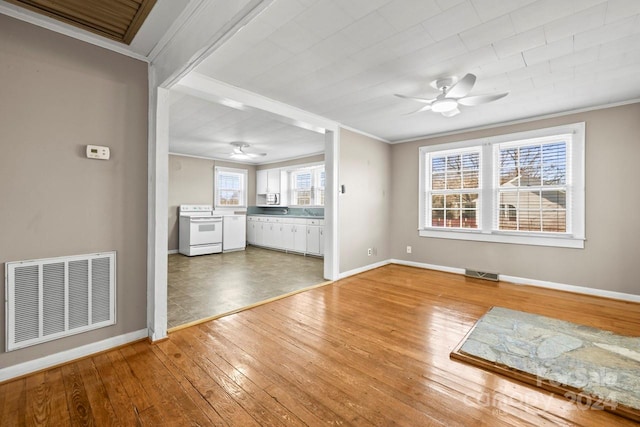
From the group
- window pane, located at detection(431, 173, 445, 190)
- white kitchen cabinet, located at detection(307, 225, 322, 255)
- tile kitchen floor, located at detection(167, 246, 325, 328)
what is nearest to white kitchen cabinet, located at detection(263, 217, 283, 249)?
tile kitchen floor, located at detection(167, 246, 325, 328)

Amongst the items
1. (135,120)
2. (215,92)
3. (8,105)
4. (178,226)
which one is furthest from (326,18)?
(178,226)

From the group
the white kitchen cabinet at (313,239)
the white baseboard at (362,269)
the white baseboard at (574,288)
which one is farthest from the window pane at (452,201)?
the white kitchen cabinet at (313,239)

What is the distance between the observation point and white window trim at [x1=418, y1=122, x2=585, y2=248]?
3664 millimetres

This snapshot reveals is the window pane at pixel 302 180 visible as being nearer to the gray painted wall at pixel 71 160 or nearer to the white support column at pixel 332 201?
the white support column at pixel 332 201

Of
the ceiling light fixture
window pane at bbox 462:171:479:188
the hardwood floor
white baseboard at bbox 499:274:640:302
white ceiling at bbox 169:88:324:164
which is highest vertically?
white ceiling at bbox 169:88:324:164

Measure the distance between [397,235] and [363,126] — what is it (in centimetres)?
228

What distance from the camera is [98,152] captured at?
6.96 ft

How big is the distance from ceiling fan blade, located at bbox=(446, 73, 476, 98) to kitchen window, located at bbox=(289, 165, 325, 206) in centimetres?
447

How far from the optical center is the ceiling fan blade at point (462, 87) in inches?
91.9

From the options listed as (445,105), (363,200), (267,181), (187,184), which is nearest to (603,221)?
(445,105)

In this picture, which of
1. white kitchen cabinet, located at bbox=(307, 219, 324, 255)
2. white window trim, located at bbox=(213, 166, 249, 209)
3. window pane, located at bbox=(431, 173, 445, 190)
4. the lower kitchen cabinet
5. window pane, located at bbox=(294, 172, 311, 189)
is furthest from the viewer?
white window trim, located at bbox=(213, 166, 249, 209)

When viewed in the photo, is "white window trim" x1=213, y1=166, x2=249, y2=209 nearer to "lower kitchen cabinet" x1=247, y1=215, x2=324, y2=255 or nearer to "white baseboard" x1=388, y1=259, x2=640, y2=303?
"lower kitchen cabinet" x1=247, y1=215, x2=324, y2=255

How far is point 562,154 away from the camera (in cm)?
384

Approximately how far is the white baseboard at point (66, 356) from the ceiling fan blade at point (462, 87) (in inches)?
139
